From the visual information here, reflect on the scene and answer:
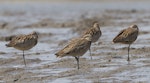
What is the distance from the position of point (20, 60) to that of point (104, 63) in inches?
107

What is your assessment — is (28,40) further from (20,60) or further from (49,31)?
(49,31)

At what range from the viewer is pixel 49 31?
26.5 metres

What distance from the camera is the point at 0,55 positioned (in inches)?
690

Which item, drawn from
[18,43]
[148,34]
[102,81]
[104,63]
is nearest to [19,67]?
[18,43]

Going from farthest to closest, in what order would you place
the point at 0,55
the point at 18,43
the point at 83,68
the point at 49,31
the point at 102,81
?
the point at 49,31, the point at 0,55, the point at 18,43, the point at 83,68, the point at 102,81

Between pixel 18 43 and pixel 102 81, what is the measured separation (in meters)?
4.28

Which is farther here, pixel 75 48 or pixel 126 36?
pixel 126 36

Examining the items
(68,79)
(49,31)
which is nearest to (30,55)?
(68,79)

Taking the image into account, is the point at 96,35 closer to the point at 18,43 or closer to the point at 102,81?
the point at 18,43

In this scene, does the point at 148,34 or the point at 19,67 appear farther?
the point at 148,34

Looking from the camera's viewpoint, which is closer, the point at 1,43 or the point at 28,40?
the point at 28,40

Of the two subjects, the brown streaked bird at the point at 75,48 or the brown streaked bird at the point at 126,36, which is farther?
the brown streaked bird at the point at 126,36

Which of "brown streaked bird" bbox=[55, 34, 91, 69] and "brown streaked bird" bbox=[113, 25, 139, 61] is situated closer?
"brown streaked bird" bbox=[55, 34, 91, 69]

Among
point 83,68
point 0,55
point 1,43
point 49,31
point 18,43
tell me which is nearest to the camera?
point 83,68
